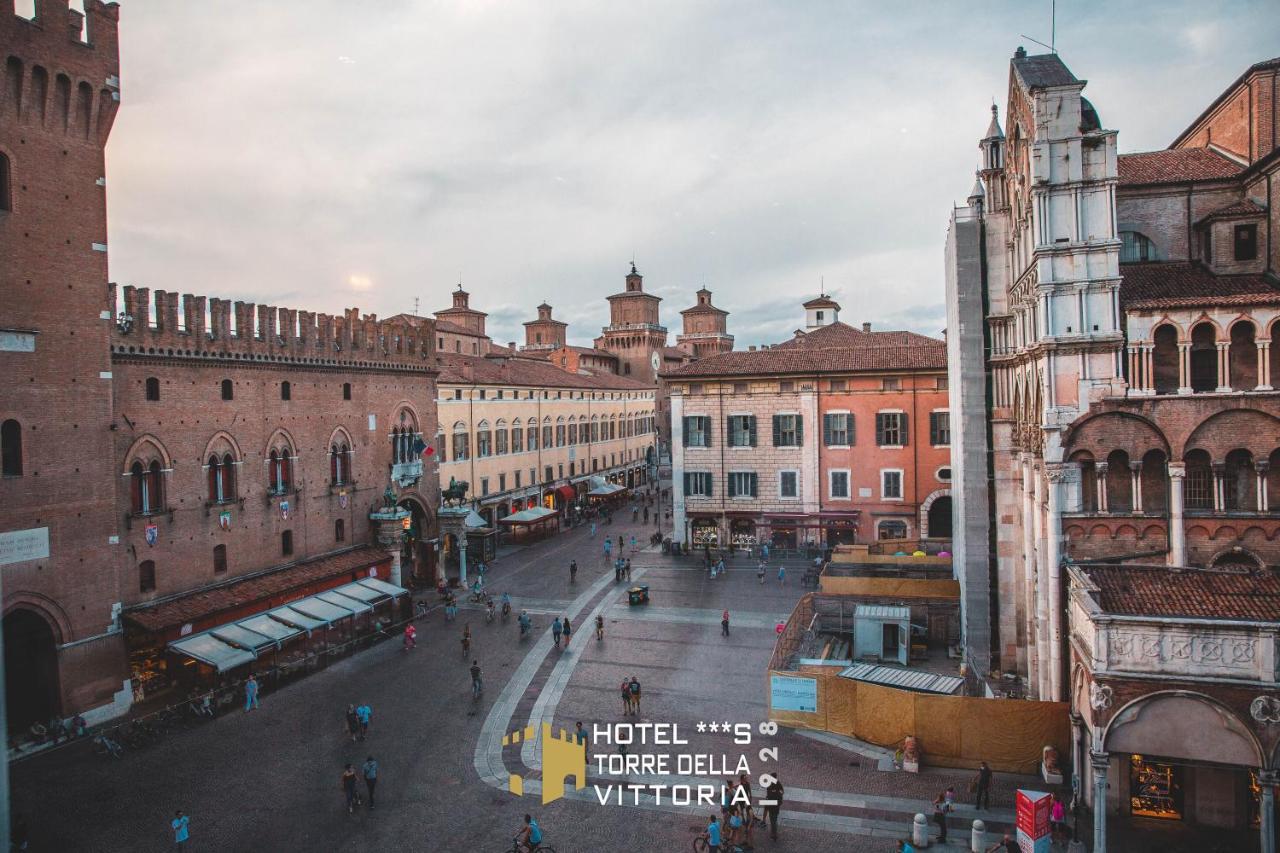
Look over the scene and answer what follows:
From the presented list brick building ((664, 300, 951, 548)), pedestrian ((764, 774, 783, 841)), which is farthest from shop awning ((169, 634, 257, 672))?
brick building ((664, 300, 951, 548))

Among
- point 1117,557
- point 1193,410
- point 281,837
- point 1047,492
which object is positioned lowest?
point 281,837

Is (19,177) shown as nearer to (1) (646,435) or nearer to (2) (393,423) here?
(2) (393,423)

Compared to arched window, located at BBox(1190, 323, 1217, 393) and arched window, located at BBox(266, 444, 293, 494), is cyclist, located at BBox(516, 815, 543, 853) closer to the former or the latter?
arched window, located at BBox(1190, 323, 1217, 393)

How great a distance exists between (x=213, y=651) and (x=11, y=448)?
26.6ft

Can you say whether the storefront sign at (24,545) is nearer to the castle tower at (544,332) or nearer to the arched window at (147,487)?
the arched window at (147,487)

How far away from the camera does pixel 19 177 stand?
2230 cm

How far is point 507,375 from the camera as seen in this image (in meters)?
53.1

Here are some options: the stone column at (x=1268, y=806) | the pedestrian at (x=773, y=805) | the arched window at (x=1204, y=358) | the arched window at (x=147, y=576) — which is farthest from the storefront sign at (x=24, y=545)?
the arched window at (x=1204, y=358)

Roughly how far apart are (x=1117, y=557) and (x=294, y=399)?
2886 centimetres

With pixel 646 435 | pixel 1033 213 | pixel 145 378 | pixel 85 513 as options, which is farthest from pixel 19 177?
pixel 646 435

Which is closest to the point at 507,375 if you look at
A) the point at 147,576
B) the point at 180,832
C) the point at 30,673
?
the point at 147,576

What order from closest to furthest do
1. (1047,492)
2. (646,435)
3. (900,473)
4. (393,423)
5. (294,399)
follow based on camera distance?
(1047,492)
(294,399)
(393,423)
(900,473)
(646,435)

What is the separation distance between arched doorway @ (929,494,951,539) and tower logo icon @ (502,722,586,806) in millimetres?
27148

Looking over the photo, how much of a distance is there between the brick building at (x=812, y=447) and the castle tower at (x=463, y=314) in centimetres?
4550
